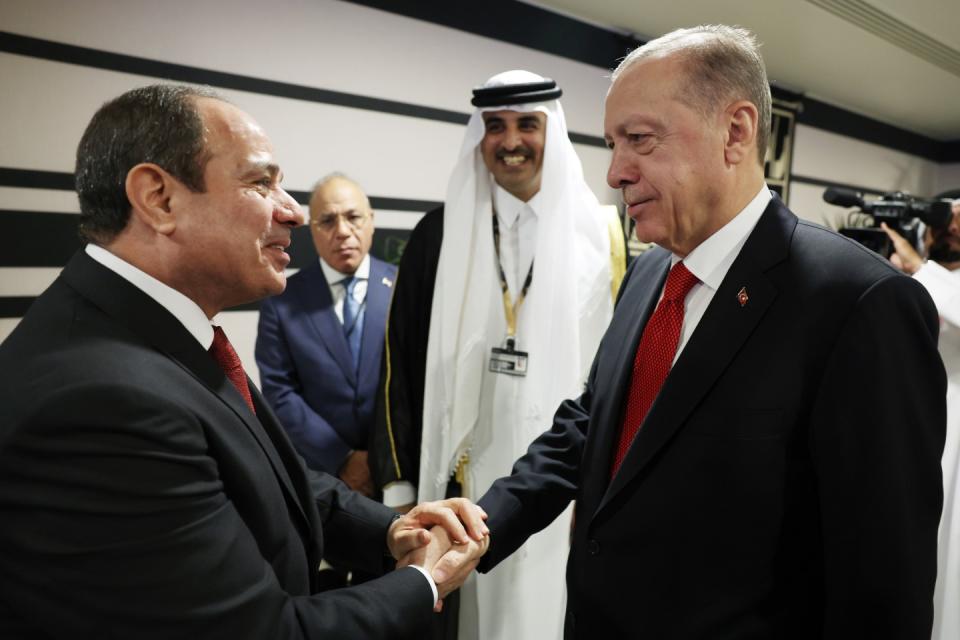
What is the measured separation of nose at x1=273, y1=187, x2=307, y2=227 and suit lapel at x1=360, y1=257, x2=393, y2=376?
1368 millimetres

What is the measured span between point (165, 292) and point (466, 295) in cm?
134

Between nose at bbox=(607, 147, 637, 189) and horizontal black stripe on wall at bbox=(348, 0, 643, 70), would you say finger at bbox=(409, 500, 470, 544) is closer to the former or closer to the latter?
nose at bbox=(607, 147, 637, 189)

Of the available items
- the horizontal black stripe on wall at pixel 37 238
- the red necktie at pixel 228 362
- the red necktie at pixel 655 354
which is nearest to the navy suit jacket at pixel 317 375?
the horizontal black stripe on wall at pixel 37 238

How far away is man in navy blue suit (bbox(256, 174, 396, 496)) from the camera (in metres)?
2.44

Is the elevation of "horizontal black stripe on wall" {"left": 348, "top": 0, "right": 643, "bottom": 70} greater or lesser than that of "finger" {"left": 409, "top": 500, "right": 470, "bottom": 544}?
greater

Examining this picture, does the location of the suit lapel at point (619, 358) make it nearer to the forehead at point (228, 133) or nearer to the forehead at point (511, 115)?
the forehead at point (228, 133)

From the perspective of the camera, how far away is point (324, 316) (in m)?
2.56

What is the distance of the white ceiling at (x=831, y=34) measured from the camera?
366 centimetres

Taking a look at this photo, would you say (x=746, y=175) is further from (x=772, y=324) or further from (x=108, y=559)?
(x=108, y=559)

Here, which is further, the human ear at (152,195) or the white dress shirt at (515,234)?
the white dress shirt at (515,234)

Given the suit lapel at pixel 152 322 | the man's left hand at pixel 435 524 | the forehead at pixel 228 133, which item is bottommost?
the man's left hand at pixel 435 524

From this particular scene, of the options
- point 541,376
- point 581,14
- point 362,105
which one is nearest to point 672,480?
point 541,376

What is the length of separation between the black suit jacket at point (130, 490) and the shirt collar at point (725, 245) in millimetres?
854

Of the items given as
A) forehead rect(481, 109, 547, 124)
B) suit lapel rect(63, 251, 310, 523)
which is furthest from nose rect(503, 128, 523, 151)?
suit lapel rect(63, 251, 310, 523)
